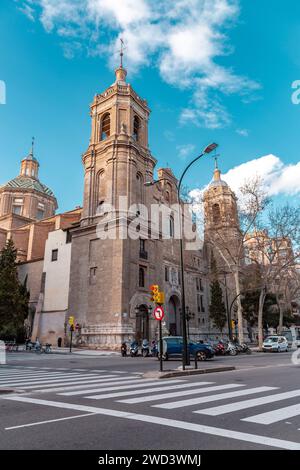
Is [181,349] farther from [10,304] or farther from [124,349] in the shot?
[10,304]

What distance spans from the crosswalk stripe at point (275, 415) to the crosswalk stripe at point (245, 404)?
54 centimetres

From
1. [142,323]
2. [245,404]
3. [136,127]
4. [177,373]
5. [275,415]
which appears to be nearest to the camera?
[275,415]

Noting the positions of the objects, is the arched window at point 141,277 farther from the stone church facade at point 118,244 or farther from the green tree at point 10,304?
the green tree at point 10,304

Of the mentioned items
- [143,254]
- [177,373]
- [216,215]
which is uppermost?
[216,215]

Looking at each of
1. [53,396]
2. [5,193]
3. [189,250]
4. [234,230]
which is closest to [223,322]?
[189,250]

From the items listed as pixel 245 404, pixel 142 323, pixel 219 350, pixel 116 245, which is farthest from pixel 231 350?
pixel 245 404

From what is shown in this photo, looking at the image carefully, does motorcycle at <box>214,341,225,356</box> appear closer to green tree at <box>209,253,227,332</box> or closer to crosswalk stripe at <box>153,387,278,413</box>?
crosswalk stripe at <box>153,387,278,413</box>

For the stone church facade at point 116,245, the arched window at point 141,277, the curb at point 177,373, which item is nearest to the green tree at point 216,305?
the stone church facade at point 116,245

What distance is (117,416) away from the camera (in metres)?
5.76

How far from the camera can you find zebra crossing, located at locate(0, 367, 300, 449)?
19.5ft

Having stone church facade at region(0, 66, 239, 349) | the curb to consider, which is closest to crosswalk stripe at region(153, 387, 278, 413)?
the curb

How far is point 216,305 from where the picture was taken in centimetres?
5191

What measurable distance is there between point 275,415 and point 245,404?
39.5 inches

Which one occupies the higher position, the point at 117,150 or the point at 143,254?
the point at 117,150
